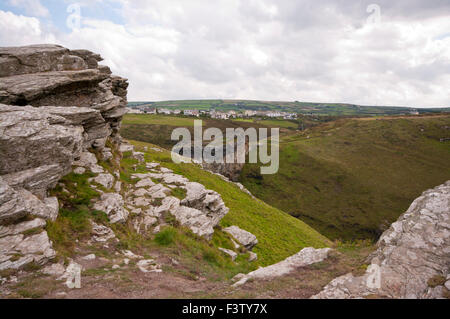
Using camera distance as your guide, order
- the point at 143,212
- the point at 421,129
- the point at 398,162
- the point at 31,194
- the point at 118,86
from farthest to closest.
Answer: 1. the point at 421,129
2. the point at 398,162
3. the point at 118,86
4. the point at 143,212
5. the point at 31,194

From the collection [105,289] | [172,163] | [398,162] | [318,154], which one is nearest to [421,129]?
[398,162]

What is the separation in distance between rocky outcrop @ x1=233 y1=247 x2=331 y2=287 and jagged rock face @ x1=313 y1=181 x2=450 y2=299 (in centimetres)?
270

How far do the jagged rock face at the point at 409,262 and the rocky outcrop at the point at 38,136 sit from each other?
13421 millimetres

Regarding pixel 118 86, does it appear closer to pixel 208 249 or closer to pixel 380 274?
pixel 208 249

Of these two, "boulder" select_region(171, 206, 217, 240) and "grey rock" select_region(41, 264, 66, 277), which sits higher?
"grey rock" select_region(41, 264, 66, 277)

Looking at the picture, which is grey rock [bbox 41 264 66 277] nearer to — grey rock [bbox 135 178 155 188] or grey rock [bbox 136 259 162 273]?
grey rock [bbox 136 259 162 273]

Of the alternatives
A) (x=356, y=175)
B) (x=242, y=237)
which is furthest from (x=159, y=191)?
(x=356, y=175)

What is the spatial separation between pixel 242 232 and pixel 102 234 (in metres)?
16.6

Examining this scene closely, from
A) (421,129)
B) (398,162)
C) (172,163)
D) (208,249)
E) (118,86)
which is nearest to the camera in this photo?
(208,249)

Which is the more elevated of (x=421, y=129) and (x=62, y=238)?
(x=421, y=129)

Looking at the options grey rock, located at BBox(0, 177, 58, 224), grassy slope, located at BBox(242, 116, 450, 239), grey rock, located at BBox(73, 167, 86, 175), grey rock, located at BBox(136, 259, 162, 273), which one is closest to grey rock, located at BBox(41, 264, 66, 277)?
grey rock, located at BBox(0, 177, 58, 224)

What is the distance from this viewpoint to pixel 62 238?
40.0 feet

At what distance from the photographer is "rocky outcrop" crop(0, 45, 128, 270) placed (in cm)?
1056

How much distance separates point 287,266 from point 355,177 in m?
99.6
